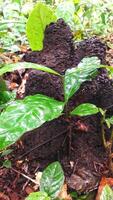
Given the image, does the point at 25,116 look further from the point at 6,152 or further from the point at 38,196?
the point at 6,152

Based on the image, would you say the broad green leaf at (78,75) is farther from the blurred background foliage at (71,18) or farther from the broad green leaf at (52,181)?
the blurred background foliage at (71,18)

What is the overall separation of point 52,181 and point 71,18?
2.06 m

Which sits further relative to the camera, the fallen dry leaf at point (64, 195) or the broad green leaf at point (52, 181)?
the fallen dry leaf at point (64, 195)

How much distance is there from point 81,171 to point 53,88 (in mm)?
420

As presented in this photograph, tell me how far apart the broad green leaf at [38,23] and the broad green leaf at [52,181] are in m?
0.70

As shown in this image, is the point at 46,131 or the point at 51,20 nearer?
the point at 46,131

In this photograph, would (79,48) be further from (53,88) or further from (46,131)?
(46,131)

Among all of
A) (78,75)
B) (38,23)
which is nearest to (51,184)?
(78,75)

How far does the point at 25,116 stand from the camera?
1.25 meters

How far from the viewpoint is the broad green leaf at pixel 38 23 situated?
5.54 feet

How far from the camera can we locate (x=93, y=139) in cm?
165

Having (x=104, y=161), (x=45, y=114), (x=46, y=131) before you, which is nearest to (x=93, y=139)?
(x=104, y=161)

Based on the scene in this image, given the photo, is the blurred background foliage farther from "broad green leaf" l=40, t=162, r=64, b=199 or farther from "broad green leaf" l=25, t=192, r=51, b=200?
"broad green leaf" l=25, t=192, r=51, b=200

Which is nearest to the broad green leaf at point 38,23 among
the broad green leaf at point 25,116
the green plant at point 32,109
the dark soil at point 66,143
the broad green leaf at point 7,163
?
the dark soil at point 66,143
